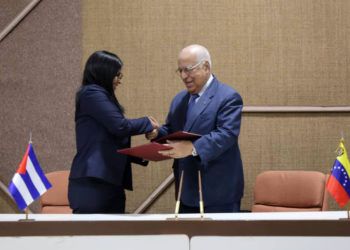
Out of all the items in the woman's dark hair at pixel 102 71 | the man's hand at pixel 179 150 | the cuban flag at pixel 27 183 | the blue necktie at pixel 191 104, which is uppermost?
the woman's dark hair at pixel 102 71

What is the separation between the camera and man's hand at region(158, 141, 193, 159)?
2.69 m

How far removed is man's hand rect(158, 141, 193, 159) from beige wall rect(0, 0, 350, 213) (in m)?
1.48

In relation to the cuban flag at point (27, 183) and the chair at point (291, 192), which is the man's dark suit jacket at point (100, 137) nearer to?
the cuban flag at point (27, 183)

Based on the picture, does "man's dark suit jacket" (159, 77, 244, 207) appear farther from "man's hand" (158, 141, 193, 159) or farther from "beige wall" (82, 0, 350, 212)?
"beige wall" (82, 0, 350, 212)

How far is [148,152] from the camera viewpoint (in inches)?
105

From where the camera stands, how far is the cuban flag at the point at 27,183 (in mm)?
2373

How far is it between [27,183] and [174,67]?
6.59ft

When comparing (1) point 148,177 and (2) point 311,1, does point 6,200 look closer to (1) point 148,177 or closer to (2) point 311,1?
(1) point 148,177

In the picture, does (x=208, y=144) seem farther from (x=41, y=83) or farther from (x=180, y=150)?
(x=41, y=83)

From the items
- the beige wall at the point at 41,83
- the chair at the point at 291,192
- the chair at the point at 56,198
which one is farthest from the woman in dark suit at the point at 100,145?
the beige wall at the point at 41,83

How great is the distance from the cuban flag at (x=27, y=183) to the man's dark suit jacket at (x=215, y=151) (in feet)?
2.44
